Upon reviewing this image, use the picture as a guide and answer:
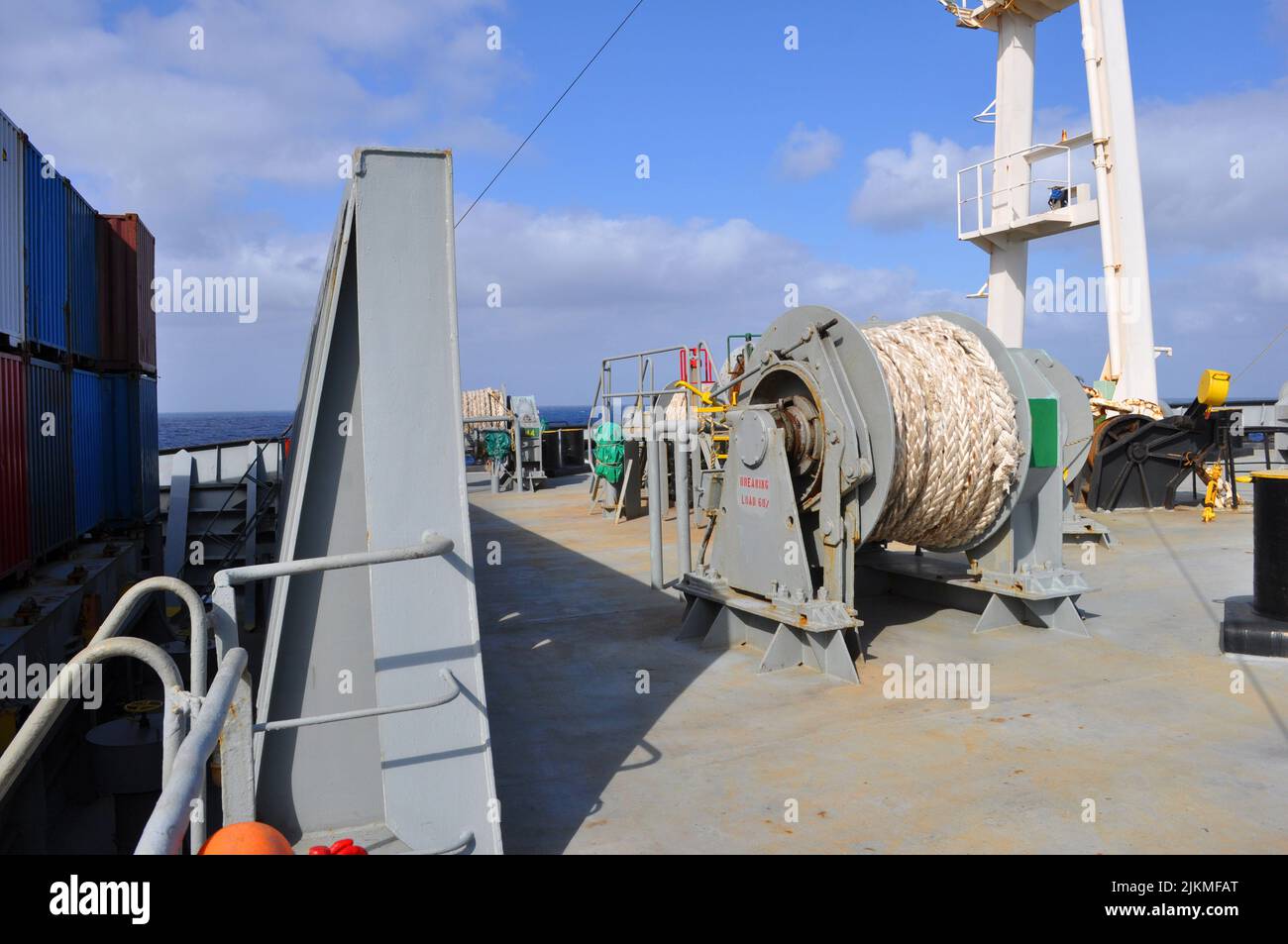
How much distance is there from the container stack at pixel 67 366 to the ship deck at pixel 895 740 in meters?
3.99

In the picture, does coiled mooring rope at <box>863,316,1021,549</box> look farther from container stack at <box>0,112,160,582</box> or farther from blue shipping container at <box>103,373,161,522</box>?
blue shipping container at <box>103,373,161,522</box>

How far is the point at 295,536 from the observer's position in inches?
141

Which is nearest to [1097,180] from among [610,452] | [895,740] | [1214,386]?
[1214,386]

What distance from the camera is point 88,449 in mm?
10273

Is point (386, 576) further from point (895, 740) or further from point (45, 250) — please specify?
point (45, 250)

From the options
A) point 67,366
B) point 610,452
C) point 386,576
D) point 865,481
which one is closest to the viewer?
point 386,576

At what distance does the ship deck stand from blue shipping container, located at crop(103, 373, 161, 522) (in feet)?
19.2

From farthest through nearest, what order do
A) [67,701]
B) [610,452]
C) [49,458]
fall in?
1. [610,452]
2. [49,458]
3. [67,701]

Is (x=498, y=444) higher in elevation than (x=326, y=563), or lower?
higher

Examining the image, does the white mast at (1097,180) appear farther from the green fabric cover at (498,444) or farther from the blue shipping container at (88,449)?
the blue shipping container at (88,449)

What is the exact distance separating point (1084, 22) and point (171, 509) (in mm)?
15281

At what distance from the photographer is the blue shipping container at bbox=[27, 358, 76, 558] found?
7.94 metres

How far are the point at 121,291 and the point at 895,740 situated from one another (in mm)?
10661

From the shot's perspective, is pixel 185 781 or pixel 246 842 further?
pixel 246 842
